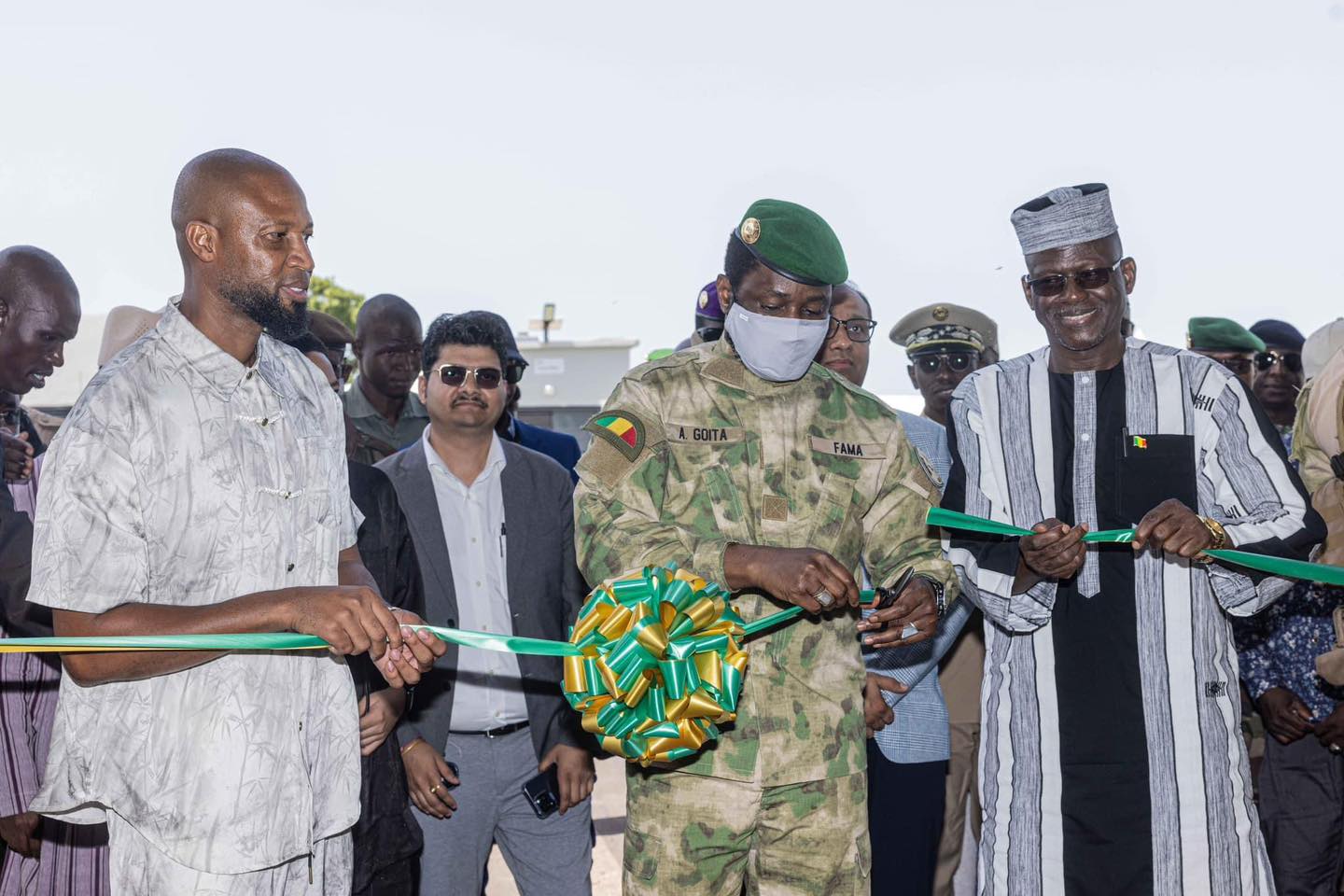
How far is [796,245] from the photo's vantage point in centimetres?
363

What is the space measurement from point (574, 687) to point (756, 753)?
1.87 feet

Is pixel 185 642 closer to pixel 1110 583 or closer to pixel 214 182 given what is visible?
pixel 214 182

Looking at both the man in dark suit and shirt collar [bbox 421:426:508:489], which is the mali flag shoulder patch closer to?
shirt collar [bbox 421:426:508:489]

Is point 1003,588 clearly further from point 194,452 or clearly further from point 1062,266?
point 194,452

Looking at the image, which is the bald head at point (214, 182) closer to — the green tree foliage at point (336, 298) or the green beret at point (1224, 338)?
the green beret at point (1224, 338)

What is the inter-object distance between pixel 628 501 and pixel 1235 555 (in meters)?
1.67

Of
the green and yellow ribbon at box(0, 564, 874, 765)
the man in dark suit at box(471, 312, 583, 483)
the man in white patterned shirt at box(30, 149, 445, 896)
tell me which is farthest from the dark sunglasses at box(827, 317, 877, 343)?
the man in white patterned shirt at box(30, 149, 445, 896)

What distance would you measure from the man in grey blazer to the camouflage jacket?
113 cm

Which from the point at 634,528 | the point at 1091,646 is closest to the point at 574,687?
the point at 634,528

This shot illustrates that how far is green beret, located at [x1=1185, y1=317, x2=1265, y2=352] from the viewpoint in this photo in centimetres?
693

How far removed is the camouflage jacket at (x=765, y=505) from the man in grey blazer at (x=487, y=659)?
113cm

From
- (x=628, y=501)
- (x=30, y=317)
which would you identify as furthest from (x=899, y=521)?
(x=30, y=317)

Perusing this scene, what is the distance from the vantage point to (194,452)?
2785mm

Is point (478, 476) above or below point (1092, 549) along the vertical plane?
above
